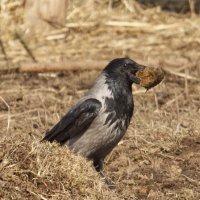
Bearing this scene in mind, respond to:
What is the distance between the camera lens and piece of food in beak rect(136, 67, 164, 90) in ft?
24.5

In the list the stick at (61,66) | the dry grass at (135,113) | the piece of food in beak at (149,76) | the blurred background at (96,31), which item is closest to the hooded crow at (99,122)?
the piece of food in beak at (149,76)

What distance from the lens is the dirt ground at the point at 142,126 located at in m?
7.04

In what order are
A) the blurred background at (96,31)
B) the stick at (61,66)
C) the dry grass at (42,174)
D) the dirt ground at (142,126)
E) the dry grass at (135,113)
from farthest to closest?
the blurred background at (96,31) → the stick at (61,66) → the dirt ground at (142,126) → the dry grass at (135,113) → the dry grass at (42,174)

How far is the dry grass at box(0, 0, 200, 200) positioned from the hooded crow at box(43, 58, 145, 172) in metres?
0.32

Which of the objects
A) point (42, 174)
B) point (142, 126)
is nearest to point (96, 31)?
point (142, 126)

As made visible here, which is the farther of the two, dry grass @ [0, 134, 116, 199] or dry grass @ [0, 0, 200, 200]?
dry grass @ [0, 0, 200, 200]

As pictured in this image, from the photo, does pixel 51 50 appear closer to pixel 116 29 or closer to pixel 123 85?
pixel 116 29

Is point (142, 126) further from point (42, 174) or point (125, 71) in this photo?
point (42, 174)

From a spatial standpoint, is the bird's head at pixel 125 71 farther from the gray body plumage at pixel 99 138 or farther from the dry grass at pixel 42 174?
the dry grass at pixel 42 174

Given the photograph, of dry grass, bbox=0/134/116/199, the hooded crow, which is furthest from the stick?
dry grass, bbox=0/134/116/199

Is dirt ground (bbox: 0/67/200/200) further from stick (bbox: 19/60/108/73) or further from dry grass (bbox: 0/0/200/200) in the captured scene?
stick (bbox: 19/60/108/73)

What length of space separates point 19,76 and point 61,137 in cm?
410

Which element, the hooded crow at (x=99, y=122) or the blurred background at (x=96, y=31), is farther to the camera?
the blurred background at (x=96, y=31)

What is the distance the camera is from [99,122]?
695 centimetres
